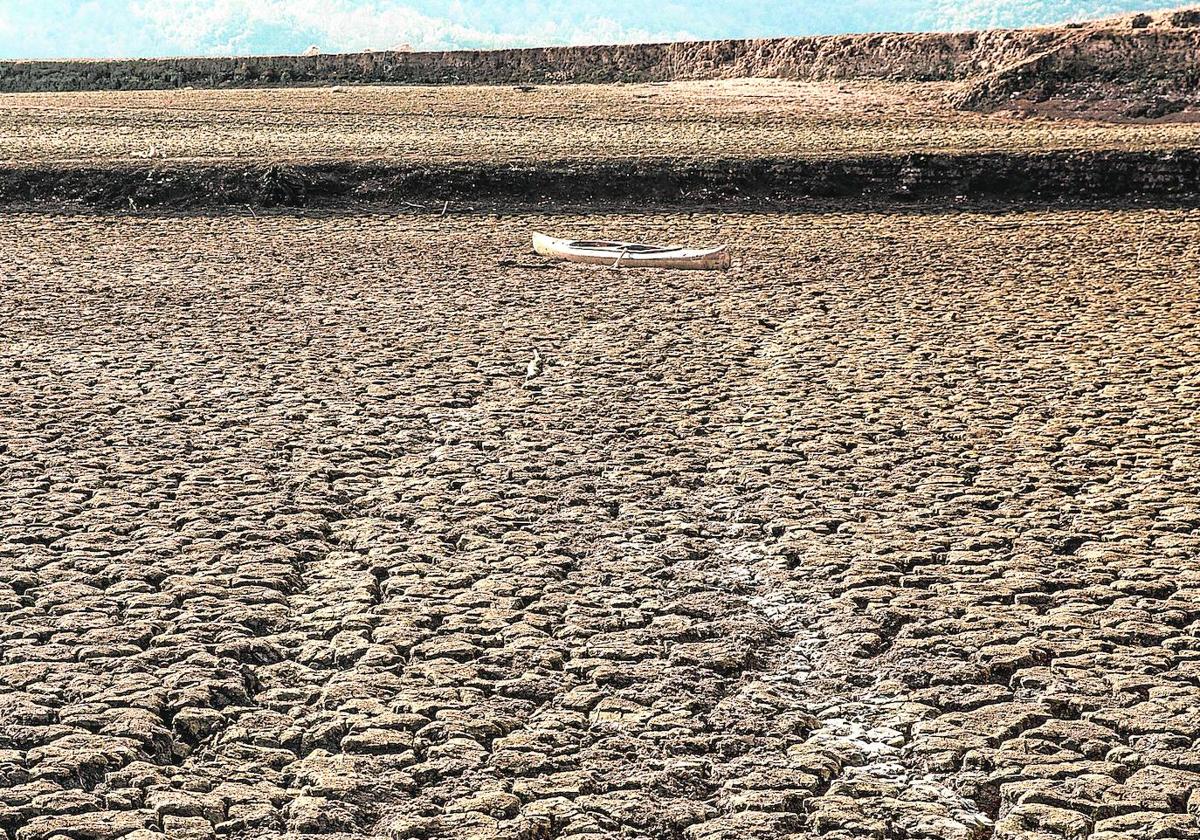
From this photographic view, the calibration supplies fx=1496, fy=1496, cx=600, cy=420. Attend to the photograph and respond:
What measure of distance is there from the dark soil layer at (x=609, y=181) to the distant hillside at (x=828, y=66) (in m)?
6.12

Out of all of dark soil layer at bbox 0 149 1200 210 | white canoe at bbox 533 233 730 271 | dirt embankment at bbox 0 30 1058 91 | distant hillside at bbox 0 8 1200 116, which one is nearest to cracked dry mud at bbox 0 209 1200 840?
white canoe at bbox 533 233 730 271

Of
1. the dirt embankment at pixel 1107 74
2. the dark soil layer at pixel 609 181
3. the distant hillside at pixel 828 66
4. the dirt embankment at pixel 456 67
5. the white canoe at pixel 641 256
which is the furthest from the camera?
the dirt embankment at pixel 456 67

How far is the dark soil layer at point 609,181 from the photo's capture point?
10.5 metres

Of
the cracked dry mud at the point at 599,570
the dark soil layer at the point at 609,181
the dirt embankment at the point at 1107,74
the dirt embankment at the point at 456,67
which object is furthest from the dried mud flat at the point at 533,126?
the cracked dry mud at the point at 599,570

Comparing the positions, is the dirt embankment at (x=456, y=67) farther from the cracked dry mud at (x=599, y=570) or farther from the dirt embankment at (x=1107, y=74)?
the cracked dry mud at (x=599, y=570)

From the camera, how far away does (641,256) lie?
308 inches

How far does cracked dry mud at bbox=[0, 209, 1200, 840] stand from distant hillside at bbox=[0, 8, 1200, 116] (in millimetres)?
12721

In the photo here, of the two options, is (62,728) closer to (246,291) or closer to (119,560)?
(119,560)

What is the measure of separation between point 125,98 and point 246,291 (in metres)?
16.8

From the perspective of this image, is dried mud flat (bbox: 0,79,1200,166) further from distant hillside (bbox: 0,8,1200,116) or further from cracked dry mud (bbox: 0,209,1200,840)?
cracked dry mud (bbox: 0,209,1200,840)

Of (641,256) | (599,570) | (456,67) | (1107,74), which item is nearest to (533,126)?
(1107,74)

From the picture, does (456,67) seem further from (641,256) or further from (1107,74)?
(641,256)

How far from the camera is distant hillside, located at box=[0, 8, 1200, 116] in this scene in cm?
1842

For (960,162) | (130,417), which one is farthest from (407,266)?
(960,162)
